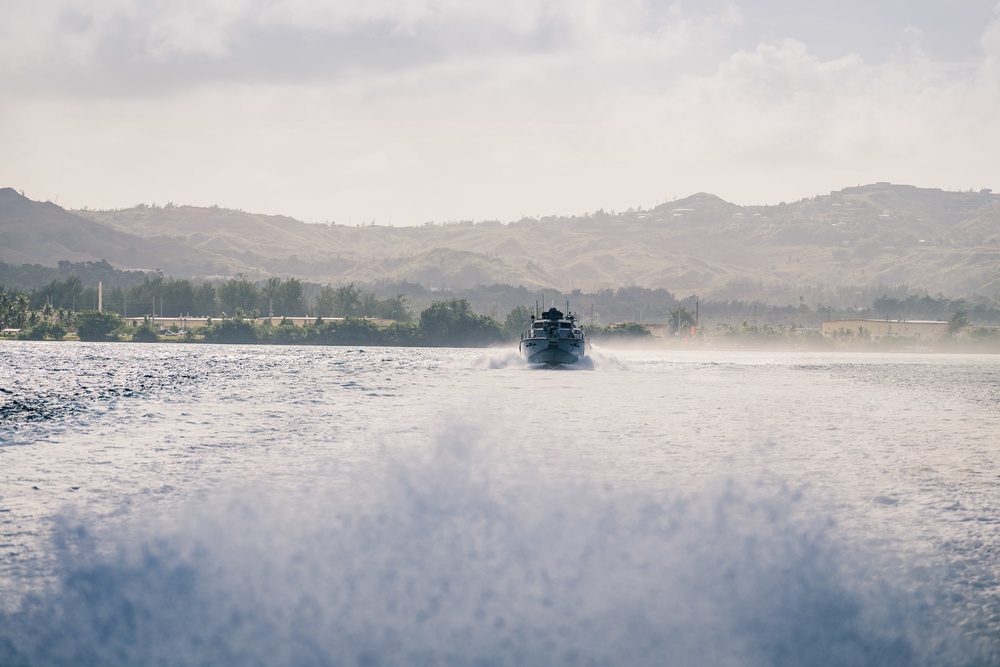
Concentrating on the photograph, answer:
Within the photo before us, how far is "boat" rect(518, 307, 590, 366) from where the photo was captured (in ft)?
442

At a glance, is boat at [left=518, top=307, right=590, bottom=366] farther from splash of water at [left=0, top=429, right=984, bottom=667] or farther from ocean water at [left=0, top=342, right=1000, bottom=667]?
splash of water at [left=0, top=429, right=984, bottom=667]

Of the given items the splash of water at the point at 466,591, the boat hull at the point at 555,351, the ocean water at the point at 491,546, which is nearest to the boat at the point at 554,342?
the boat hull at the point at 555,351

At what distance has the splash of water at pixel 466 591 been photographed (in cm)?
1612

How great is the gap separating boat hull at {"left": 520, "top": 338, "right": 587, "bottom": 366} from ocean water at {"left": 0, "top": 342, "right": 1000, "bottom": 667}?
8441cm

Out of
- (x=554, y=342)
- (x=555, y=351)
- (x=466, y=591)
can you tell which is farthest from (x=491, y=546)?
(x=554, y=342)

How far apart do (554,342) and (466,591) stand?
11617 centimetres

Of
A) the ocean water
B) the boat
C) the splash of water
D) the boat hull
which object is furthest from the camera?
the boat

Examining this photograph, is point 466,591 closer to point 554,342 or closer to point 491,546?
point 491,546

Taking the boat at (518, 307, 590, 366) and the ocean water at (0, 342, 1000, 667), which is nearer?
the ocean water at (0, 342, 1000, 667)

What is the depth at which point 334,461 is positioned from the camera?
3591cm

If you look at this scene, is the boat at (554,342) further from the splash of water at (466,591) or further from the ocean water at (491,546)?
the splash of water at (466,591)

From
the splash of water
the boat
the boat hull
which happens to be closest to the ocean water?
the splash of water

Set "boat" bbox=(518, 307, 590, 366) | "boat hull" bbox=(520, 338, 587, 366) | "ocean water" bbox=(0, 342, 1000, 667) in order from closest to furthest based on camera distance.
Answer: "ocean water" bbox=(0, 342, 1000, 667) → "boat hull" bbox=(520, 338, 587, 366) → "boat" bbox=(518, 307, 590, 366)

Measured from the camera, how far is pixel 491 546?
22.4 meters
